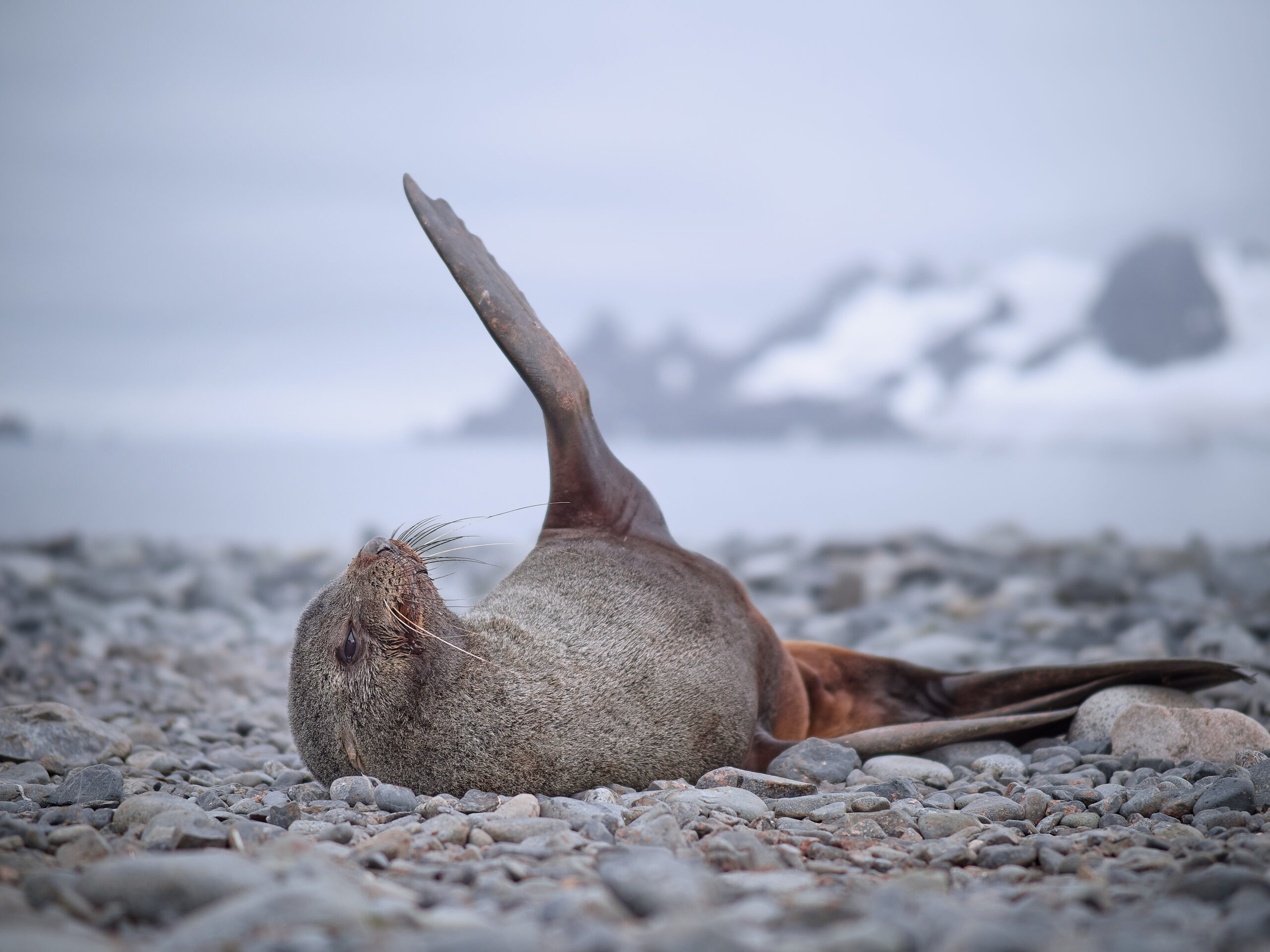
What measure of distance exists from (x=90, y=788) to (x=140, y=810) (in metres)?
0.64

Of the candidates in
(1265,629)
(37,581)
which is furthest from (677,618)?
(37,581)

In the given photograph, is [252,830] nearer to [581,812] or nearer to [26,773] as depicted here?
[581,812]

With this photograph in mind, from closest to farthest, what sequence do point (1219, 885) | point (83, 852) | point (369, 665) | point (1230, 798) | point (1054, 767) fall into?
point (1219, 885)
point (83, 852)
point (1230, 798)
point (369, 665)
point (1054, 767)

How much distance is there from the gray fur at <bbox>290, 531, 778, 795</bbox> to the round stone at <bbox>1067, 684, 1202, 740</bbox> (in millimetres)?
1820

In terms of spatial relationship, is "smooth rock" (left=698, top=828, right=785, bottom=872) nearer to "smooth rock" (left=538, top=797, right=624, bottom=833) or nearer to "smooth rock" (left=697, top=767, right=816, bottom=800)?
"smooth rock" (left=538, top=797, right=624, bottom=833)

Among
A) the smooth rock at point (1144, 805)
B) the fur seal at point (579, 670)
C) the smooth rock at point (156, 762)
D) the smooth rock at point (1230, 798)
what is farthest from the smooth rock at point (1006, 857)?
the smooth rock at point (156, 762)

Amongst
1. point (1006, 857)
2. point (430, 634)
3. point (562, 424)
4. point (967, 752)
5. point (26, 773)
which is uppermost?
point (562, 424)

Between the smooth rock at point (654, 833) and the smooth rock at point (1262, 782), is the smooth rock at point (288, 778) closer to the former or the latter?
the smooth rock at point (654, 833)

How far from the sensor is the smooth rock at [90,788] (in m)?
4.32

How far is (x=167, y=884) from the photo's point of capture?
8.82ft

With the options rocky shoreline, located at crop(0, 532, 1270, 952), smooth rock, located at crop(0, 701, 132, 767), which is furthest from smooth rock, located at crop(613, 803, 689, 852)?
smooth rock, located at crop(0, 701, 132, 767)

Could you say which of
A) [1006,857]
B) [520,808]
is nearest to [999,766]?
[1006,857]

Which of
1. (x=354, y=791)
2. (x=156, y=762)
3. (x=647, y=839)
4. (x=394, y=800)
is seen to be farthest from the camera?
(x=156, y=762)

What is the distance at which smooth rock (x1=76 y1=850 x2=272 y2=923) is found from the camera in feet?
8.79
